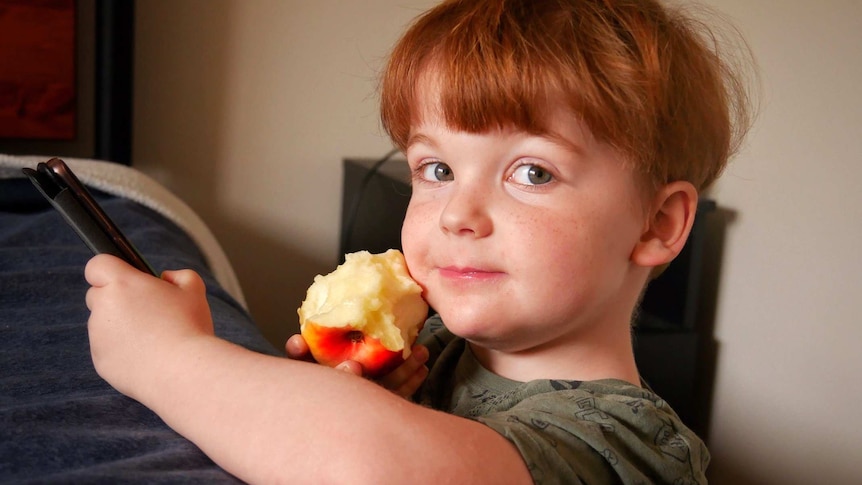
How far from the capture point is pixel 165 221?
136cm

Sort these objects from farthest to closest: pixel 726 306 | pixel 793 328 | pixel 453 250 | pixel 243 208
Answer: pixel 243 208, pixel 726 306, pixel 793 328, pixel 453 250

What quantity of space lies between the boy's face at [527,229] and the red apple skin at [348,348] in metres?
0.06

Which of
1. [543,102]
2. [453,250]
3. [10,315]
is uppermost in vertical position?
[543,102]

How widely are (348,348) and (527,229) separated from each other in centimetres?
17

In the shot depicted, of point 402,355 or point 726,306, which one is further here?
point 726,306

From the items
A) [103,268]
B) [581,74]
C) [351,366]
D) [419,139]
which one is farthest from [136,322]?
[581,74]

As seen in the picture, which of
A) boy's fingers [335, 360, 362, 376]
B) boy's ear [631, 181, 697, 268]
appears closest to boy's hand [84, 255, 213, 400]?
boy's fingers [335, 360, 362, 376]

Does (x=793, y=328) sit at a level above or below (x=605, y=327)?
below

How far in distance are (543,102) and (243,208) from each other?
1.53 m

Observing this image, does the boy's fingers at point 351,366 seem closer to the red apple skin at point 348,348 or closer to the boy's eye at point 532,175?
the red apple skin at point 348,348

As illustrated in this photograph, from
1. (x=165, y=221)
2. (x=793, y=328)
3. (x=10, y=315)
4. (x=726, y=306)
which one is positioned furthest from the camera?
(x=726, y=306)

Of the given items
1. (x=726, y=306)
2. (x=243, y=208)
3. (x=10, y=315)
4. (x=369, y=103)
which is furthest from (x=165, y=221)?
(x=726, y=306)

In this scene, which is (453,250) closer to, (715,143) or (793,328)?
(715,143)

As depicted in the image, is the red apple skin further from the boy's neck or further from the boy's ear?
the boy's ear
